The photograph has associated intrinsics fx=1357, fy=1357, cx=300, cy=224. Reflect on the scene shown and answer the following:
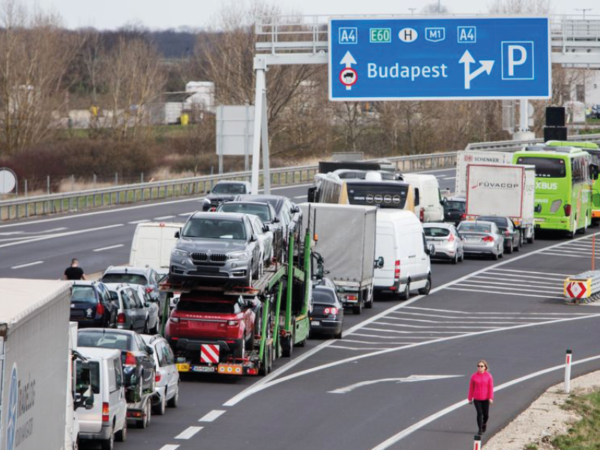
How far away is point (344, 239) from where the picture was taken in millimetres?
35375

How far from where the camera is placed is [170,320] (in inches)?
974

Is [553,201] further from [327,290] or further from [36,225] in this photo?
[327,290]

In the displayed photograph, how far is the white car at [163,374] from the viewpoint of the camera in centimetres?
2111

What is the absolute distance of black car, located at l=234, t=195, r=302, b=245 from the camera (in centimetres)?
2940

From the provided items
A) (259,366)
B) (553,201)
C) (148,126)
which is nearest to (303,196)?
(553,201)

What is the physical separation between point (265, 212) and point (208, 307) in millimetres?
4878

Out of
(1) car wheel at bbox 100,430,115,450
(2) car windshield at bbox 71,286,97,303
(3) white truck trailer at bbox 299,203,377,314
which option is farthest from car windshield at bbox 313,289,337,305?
(1) car wheel at bbox 100,430,115,450

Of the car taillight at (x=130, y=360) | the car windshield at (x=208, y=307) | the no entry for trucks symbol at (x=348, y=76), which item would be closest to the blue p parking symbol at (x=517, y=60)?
the no entry for trucks symbol at (x=348, y=76)

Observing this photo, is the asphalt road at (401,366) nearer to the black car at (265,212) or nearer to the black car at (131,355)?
the black car at (131,355)

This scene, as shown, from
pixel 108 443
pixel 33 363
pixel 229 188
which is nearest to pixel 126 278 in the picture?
pixel 108 443

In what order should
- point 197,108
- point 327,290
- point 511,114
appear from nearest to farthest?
point 327,290, point 511,114, point 197,108

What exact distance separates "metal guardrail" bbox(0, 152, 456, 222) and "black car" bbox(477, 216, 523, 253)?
17.4m

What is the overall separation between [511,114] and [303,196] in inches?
707

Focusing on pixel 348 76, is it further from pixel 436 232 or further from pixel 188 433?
pixel 188 433
